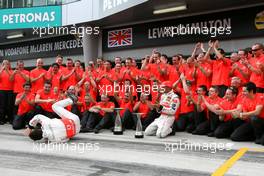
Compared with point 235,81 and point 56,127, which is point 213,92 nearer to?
point 235,81

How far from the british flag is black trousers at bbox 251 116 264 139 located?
951 cm

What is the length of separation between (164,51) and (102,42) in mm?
3744

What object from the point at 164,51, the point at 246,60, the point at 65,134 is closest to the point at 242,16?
the point at 164,51

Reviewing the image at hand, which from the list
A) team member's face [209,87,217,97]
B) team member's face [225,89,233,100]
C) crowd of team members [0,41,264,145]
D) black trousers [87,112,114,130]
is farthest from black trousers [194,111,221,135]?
black trousers [87,112,114,130]

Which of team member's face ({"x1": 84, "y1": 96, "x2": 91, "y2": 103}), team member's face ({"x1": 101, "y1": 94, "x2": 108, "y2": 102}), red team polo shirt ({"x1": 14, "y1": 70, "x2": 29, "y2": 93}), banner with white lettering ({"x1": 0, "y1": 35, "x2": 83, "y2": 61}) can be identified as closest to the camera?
team member's face ({"x1": 101, "y1": 94, "x2": 108, "y2": 102})

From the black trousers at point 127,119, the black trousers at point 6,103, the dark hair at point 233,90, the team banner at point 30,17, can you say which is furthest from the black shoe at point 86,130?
the team banner at point 30,17

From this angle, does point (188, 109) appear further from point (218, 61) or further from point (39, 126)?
point (39, 126)

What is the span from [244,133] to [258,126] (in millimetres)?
386

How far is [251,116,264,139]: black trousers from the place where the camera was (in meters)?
7.75

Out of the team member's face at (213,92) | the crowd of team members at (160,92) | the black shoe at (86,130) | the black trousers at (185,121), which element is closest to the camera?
the crowd of team members at (160,92)

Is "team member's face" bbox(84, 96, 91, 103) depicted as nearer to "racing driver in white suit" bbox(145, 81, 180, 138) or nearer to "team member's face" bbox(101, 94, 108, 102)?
"team member's face" bbox(101, 94, 108, 102)

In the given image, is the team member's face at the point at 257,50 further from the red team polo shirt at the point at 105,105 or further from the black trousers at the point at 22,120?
the black trousers at the point at 22,120

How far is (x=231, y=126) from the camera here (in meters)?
8.45

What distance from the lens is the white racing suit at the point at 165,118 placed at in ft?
28.9
